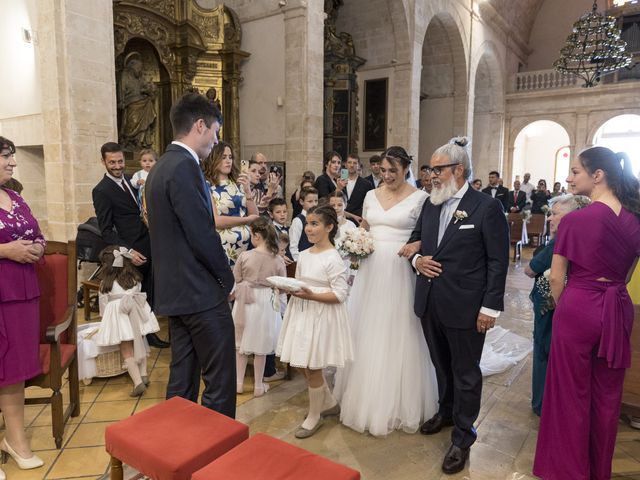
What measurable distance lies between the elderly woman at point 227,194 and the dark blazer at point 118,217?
39.7 inches

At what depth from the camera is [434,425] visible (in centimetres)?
309

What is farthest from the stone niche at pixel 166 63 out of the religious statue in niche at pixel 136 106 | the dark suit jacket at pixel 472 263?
the dark suit jacket at pixel 472 263

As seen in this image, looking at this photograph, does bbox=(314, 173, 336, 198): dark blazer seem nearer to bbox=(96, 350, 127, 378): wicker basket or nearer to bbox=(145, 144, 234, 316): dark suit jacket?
bbox=(96, 350, 127, 378): wicker basket

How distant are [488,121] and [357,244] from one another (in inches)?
744

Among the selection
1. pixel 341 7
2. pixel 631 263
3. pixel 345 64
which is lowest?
pixel 631 263

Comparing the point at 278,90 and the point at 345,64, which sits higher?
the point at 345,64

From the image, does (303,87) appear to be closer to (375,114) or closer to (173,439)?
(375,114)

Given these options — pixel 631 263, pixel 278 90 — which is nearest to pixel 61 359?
pixel 631 263

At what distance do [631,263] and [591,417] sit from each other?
32.2 inches

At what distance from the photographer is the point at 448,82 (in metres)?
15.2

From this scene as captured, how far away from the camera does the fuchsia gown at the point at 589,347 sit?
7.32 ft

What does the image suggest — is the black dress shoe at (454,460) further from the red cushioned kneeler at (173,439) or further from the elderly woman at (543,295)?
the red cushioned kneeler at (173,439)

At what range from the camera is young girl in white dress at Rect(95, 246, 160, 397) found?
3.64 metres

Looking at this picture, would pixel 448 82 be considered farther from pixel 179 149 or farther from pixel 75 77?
pixel 179 149
